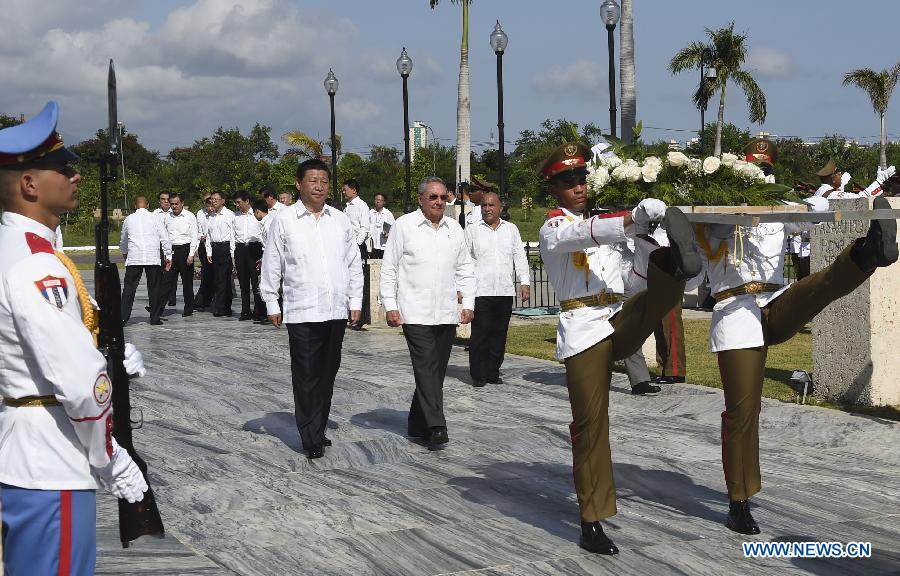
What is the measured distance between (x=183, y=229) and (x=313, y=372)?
40.6 ft

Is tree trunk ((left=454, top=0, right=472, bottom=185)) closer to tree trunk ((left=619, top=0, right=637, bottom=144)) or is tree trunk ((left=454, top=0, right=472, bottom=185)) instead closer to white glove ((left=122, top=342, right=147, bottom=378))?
tree trunk ((left=619, top=0, right=637, bottom=144))

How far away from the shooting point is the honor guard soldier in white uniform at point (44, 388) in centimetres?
328

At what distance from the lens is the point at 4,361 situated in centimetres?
337

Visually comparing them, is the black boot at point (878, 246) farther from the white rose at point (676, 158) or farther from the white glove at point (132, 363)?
the white glove at point (132, 363)

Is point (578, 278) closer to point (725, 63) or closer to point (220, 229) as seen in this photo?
point (220, 229)

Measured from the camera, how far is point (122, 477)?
3520mm

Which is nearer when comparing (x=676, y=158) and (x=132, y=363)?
(x=132, y=363)

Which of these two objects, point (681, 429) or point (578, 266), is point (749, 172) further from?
point (681, 429)

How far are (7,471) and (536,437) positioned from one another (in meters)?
5.81

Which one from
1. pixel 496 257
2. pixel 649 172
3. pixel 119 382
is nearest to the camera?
pixel 119 382

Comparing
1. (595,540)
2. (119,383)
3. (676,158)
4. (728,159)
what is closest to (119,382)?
(119,383)

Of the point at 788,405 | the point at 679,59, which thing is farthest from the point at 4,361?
the point at 679,59

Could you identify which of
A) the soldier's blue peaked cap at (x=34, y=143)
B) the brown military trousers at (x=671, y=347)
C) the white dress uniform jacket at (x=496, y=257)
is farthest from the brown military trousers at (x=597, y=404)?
the white dress uniform jacket at (x=496, y=257)

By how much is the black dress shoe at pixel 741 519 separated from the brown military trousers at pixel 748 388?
0.04 meters
